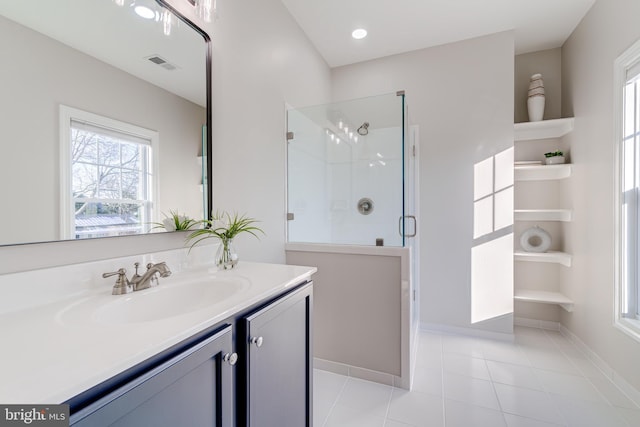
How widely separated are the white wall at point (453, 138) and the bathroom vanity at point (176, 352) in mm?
2020

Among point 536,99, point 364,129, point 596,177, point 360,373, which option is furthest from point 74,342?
point 536,99

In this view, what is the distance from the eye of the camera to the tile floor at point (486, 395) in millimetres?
1613

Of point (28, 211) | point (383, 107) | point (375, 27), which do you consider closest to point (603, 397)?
point (383, 107)

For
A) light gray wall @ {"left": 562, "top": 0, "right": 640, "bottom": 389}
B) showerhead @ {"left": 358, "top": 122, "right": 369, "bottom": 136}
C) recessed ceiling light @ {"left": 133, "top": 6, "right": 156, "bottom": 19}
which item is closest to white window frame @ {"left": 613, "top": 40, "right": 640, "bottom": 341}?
light gray wall @ {"left": 562, "top": 0, "right": 640, "bottom": 389}

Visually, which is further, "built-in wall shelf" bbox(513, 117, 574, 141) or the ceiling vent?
"built-in wall shelf" bbox(513, 117, 574, 141)

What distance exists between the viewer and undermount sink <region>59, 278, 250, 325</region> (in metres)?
0.80

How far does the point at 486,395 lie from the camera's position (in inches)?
72.2

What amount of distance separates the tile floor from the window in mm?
1481

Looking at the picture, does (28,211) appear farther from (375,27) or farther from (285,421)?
(375,27)

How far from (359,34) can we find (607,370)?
3.37 m

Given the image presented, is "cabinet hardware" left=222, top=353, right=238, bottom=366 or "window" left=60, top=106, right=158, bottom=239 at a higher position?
"window" left=60, top=106, right=158, bottom=239

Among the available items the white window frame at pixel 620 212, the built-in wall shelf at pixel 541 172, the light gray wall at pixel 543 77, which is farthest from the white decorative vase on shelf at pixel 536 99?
the white window frame at pixel 620 212

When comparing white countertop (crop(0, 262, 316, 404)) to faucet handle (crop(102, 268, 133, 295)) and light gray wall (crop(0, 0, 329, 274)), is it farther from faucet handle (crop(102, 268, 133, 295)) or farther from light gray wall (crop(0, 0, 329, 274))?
light gray wall (crop(0, 0, 329, 274))

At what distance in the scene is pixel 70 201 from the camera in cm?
92
